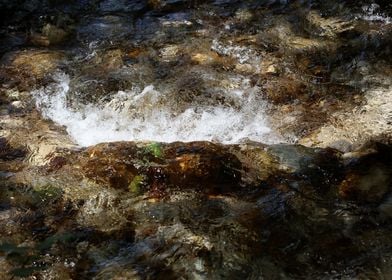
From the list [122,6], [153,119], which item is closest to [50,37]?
[122,6]

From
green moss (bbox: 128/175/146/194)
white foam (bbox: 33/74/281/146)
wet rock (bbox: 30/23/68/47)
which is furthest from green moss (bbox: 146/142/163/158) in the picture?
wet rock (bbox: 30/23/68/47)

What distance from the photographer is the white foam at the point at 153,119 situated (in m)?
5.04

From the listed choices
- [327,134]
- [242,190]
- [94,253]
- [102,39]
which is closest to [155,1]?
[102,39]

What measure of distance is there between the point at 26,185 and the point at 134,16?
469cm

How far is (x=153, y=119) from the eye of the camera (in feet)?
17.4

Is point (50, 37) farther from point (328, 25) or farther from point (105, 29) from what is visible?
point (328, 25)

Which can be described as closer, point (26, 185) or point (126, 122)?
point (26, 185)

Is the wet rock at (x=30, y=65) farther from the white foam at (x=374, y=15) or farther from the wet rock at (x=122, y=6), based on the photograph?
the white foam at (x=374, y=15)

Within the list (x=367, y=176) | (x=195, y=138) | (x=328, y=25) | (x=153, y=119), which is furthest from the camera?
(x=328, y=25)

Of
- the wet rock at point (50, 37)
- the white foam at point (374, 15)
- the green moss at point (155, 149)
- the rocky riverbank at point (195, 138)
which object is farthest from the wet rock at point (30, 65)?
the white foam at point (374, 15)

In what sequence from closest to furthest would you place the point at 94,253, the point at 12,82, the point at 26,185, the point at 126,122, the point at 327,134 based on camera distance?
the point at 94,253, the point at 26,185, the point at 327,134, the point at 126,122, the point at 12,82

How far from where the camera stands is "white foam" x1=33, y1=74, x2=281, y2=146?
5035mm

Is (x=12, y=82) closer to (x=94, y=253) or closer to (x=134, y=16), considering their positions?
(x=134, y=16)

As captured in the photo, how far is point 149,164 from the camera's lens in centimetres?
390
